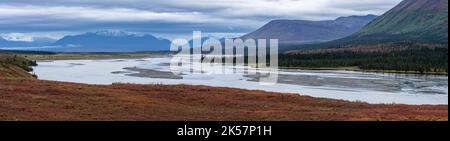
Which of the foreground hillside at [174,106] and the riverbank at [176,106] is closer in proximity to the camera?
the riverbank at [176,106]

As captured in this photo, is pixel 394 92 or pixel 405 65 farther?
pixel 405 65

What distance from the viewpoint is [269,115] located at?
3400cm

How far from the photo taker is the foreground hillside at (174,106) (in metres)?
32.9

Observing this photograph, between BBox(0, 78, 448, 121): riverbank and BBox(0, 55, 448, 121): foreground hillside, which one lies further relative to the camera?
BBox(0, 55, 448, 121): foreground hillside

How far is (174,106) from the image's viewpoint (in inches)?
1540

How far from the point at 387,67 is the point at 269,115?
4942 inches

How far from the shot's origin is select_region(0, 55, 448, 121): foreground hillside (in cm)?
3288

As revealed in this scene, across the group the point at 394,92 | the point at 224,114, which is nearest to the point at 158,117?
the point at 224,114
